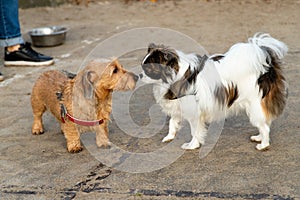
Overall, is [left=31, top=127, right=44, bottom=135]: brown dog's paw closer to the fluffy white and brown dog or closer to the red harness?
the red harness

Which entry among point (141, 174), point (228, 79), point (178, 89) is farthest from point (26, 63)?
point (228, 79)

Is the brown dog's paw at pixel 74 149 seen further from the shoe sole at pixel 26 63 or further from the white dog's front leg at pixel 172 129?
the shoe sole at pixel 26 63

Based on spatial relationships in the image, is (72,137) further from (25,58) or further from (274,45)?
(25,58)

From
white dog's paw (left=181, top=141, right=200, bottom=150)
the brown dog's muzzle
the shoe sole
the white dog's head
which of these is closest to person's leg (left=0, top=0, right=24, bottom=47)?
the shoe sole

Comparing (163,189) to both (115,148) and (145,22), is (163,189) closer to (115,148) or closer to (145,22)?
(115,148)

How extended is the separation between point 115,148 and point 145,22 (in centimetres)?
536

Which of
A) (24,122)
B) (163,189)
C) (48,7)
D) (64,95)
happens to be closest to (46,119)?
(24,122)

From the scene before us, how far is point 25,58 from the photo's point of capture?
267 inches

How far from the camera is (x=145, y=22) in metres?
9.17

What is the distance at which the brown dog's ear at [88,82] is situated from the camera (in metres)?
3.87

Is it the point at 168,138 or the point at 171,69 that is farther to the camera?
the point at 168,138

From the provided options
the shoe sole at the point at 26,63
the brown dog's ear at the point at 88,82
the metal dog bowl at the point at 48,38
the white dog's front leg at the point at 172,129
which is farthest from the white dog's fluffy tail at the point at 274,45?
the metal dog bowl at the point at 48,38

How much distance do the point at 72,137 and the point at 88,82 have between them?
53 cm

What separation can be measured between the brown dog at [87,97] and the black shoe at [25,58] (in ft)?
8.43
